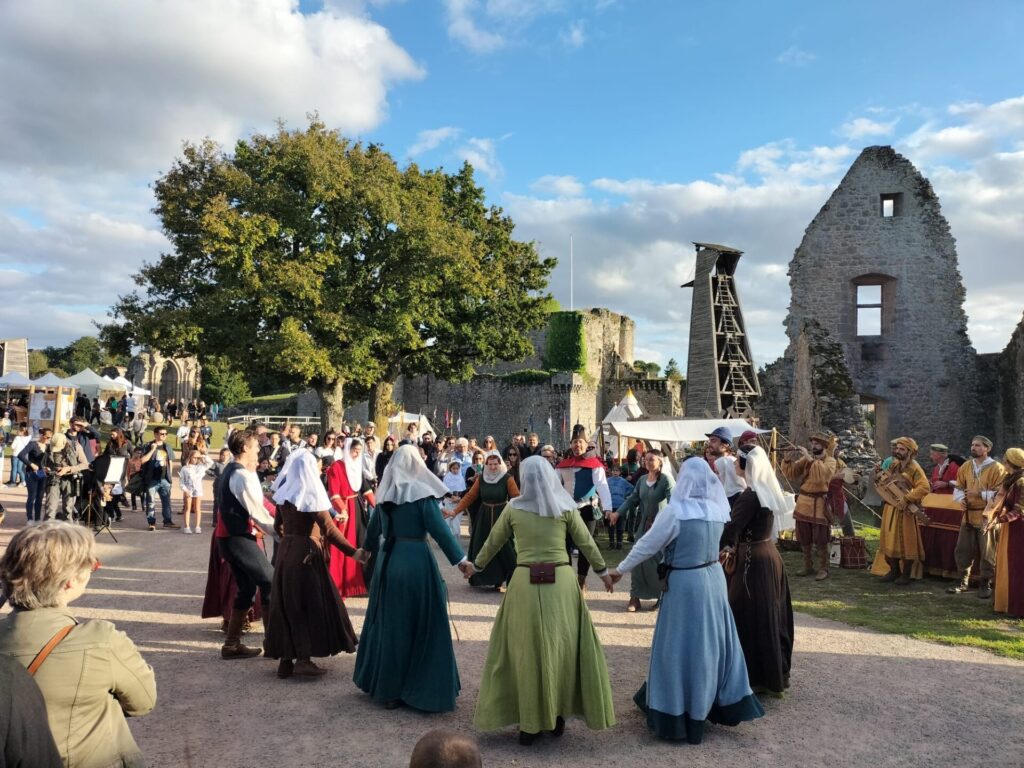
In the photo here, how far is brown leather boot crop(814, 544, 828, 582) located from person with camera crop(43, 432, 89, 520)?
11.3 meters

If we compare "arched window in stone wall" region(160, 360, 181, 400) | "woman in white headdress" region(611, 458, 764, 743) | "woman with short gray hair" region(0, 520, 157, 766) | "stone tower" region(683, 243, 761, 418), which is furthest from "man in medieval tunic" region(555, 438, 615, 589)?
"arched window in stone wall" region(160, 360, 181, 400)

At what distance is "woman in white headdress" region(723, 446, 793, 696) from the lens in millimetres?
5258

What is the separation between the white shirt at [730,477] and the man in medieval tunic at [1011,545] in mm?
3830

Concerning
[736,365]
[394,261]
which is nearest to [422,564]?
[394,261]

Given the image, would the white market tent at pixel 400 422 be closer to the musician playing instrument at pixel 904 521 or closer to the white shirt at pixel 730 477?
the musician playing instrument at pixel 904 521

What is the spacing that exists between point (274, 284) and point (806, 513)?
55.1 feet

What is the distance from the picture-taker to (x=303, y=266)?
22.3 m

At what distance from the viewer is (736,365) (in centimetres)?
3097

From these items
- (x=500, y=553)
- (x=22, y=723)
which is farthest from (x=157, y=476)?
(x=22, y=723)

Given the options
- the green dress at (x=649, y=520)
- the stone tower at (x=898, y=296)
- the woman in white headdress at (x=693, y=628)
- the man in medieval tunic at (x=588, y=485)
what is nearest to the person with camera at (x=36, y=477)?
the man in medieval tunic at (x=588, y=485)

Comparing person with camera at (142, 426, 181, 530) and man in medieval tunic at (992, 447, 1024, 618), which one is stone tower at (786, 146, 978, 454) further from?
person with camera at (142, 426, 181, 530)

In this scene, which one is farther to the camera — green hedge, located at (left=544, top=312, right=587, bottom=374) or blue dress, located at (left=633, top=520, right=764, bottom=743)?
green hedge, located at (left=544, top=312, right=587, bottom=374)

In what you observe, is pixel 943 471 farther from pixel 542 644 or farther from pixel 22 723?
pixel 22 723

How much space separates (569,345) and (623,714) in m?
38.4
